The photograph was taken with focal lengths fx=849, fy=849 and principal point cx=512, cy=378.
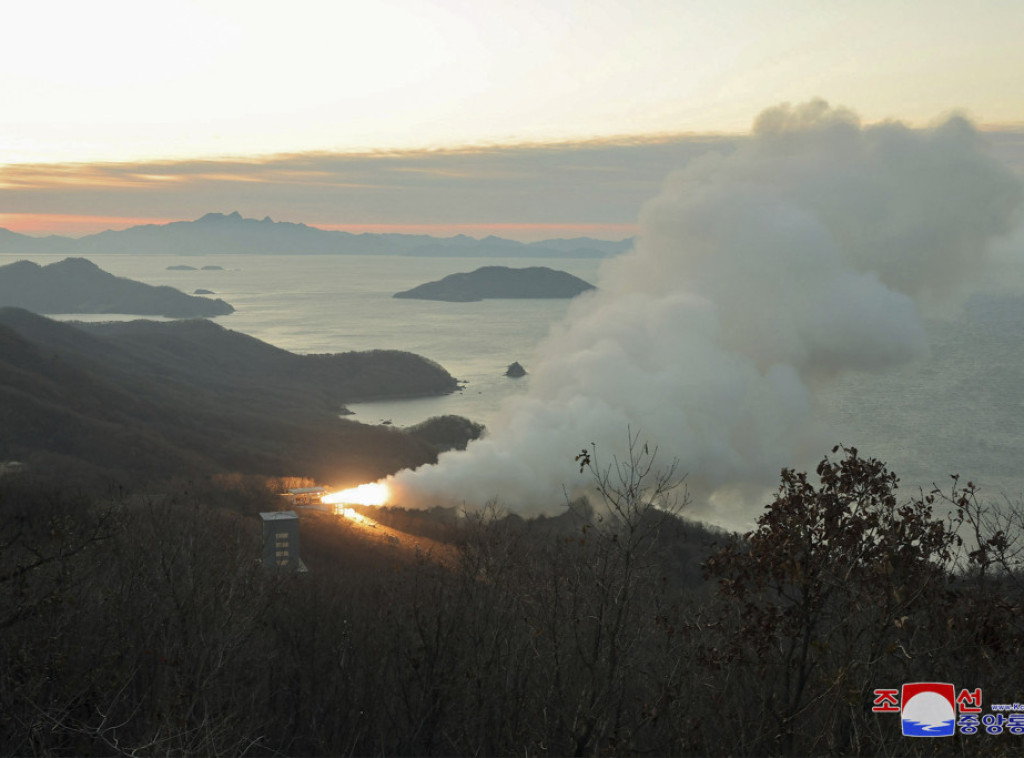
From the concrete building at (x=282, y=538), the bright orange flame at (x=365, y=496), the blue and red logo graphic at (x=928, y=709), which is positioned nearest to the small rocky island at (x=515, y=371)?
the bright orange flame at (x=365, y=496)

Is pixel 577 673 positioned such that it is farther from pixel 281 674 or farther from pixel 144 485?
pixel 144 485

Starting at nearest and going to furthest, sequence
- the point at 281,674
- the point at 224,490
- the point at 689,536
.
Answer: the point at 281,674 < the point at 689,536 < the point at 224,490

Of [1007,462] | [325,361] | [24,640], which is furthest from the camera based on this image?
[325,361]

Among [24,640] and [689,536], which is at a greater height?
[24,640]

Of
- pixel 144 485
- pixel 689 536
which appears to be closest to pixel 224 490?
pixel 144 485

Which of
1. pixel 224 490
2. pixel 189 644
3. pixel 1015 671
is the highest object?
pixel 1015 671

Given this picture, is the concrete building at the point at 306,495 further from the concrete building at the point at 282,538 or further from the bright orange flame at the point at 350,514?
the concrete building at the point at 282,538

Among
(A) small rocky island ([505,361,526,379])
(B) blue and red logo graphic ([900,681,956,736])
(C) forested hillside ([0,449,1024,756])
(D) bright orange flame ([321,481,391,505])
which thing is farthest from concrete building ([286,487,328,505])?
(A) small rocky island ([505,361,526,379])

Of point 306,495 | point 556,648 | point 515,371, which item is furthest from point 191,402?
point 556,648
